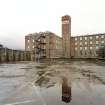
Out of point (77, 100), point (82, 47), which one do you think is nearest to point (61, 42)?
point (82, 47)

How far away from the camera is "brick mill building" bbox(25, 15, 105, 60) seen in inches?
3078

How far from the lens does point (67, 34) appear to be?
8662 centimetres

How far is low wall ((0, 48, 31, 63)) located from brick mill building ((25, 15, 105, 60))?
17.3m

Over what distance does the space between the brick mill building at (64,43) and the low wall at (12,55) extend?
56.9ft

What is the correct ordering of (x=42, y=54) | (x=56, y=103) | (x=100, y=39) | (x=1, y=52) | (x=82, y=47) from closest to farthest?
(x=56, y=103) → (x=1, y=52) → (x=42, y=54) → (x=100, y=39) → (x=82, y=47)

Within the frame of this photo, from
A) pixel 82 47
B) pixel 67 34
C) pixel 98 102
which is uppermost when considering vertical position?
pixel 67 34

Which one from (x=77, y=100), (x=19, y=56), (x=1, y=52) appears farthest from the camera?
(x=19, y=56)

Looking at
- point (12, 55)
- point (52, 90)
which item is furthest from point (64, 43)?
point (52, 90)

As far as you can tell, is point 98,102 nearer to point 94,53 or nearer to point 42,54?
point 42,54

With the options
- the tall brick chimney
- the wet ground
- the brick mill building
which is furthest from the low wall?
the tall brick chimney

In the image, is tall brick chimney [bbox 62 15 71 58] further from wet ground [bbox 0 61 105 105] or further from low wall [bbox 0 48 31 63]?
wet ground [bbox 0 61 105 105]

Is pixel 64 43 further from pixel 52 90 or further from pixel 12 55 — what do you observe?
pixel 52 90

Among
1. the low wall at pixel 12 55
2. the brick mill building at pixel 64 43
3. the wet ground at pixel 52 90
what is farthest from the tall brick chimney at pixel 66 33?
the wet ground at pixel 52 90

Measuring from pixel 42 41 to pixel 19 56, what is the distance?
27.1 metres
